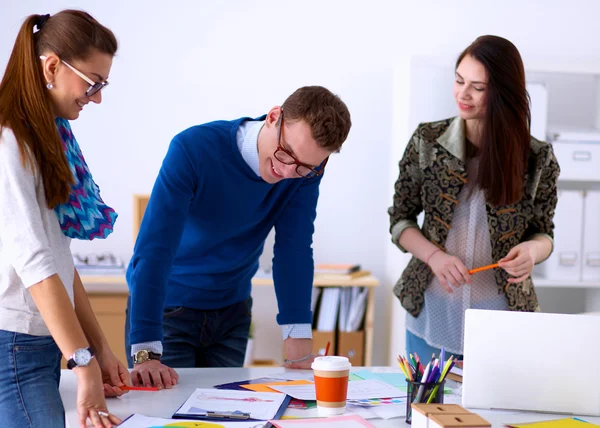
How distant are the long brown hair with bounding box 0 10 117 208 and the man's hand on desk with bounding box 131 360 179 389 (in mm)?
434

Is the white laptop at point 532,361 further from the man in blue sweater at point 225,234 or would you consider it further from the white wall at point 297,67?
the white wall at point 297,67

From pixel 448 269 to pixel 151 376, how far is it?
848 millimetres

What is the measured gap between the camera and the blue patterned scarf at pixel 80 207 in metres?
1.39

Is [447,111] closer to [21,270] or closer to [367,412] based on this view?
[367,412]

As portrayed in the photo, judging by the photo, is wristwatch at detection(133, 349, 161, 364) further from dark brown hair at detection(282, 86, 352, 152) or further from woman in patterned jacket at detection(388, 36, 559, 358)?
woman in patterned jacket at detection(388, 36, 559, 358)

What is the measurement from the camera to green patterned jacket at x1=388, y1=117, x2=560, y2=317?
2004 mm

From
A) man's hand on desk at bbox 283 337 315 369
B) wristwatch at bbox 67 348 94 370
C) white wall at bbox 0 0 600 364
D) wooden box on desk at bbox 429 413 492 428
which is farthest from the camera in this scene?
white wall at bbox 0 0 600 364

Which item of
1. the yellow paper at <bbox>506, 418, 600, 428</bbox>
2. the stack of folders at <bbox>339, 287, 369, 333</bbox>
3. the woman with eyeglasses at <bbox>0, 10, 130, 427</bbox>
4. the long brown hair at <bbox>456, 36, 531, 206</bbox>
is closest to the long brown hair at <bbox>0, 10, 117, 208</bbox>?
the woman with eyeglasses at <bbox>0, 10, 130, 427</bbox>

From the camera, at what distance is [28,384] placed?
4.33ft

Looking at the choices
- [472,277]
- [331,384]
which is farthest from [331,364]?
[472,277]

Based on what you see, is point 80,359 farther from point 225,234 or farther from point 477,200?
point 477,200

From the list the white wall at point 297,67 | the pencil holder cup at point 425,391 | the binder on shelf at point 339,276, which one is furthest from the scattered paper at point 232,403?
the white wall at point 297,67

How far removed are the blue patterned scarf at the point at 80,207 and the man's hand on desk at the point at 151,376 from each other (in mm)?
303

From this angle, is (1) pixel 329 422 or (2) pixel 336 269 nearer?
(1) pixel 329 422
